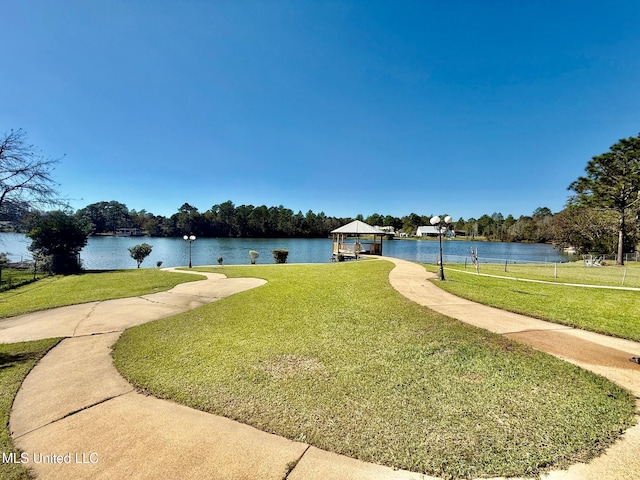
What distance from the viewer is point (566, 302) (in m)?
6.67

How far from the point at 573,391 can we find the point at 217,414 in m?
3.74

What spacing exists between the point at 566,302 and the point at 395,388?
20.2ft

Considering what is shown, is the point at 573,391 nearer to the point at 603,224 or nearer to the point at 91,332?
the point at 91,332

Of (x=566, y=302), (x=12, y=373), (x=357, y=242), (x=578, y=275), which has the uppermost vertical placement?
(x=357, y=242)

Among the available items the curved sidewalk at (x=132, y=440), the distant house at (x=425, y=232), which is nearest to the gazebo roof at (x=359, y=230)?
the curved sidewalk at (x=132, y=440)

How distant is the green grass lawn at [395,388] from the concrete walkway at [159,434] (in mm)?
141

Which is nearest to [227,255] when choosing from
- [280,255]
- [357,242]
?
[280,255]

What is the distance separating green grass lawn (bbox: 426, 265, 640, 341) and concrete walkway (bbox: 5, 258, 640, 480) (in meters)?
0.70

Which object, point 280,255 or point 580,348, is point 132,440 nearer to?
point 580,348

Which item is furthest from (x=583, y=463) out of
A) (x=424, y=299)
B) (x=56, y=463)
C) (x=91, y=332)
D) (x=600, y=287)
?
(x=600, y=287)

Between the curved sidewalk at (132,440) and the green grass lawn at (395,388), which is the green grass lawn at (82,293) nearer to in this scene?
the green grass lawn at (395,388)

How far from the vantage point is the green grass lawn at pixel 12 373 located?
7.01 ft

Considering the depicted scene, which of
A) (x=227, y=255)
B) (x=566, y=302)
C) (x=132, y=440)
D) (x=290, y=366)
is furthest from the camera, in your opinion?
(x=227, y=255)

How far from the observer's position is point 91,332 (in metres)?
5.66
